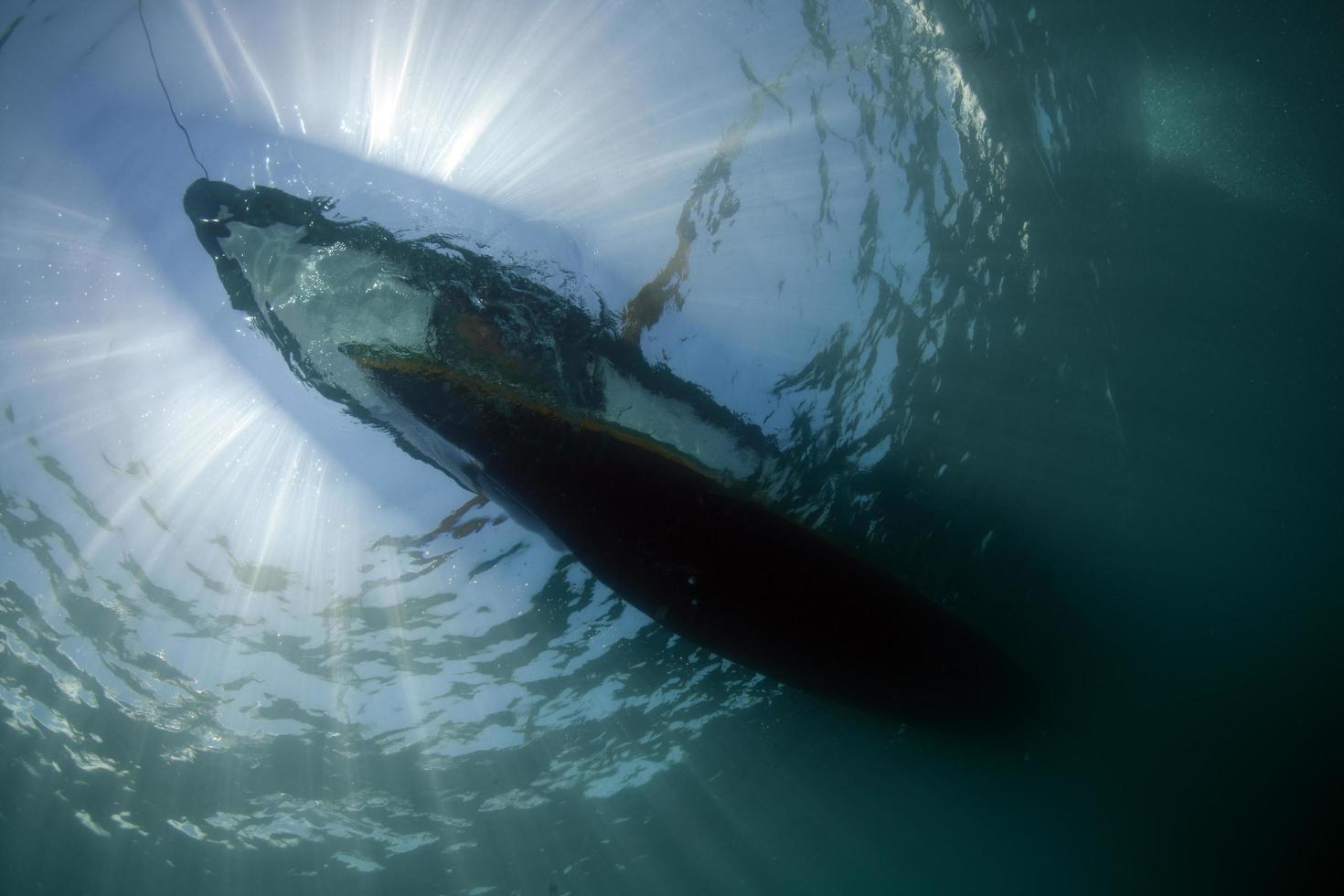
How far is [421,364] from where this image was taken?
5.89m

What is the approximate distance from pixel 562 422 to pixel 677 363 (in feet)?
4.76

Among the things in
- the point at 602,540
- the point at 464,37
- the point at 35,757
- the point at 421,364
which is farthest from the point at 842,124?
the point at 35,757

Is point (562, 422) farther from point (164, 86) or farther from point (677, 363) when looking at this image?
point (164, 86)

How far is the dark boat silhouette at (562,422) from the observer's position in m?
5.38

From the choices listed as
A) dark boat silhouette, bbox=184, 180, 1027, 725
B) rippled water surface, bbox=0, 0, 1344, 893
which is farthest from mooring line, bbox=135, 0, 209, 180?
dark boat silhouette, bbox=184, 180, 1027, 725

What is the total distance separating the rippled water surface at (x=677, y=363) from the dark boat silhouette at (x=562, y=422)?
0.23ft

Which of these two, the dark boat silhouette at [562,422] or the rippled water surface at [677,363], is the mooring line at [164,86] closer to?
the rippled water surface at [677,363]

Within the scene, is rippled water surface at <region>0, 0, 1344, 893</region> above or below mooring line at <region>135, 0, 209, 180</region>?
below

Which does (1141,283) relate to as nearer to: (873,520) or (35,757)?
(873,520)

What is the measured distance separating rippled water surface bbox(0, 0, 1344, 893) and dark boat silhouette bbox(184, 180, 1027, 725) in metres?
0.07

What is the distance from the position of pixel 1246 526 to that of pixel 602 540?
1164 centimetres

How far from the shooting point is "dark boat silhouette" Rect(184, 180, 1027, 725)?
538 cm

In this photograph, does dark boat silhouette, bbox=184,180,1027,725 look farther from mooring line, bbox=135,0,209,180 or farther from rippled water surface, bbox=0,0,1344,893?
mooring line, bbox=135,0,209,180

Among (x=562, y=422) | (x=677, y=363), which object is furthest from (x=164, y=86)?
(x=677, y=363)
